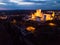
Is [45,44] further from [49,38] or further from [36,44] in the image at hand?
[49,38]

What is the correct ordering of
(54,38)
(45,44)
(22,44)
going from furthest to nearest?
1. (22,44)
2. (54,38)
3. (45,44)

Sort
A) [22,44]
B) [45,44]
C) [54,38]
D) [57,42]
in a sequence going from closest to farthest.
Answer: [45,44] → [57,42] → [54,38] → [22,44]

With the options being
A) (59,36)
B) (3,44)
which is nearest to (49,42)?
(59,36)

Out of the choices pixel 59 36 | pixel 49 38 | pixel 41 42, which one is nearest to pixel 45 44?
pixel 41 42

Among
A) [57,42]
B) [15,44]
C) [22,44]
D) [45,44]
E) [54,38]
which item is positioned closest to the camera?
[45,44]

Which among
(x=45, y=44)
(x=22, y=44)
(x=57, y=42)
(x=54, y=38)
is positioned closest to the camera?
(x=45, y=44)

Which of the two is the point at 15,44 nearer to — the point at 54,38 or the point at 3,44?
the point at 3,44

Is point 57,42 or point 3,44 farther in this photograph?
point 3,44

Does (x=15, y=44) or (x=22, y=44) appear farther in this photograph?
(x=15, y=44)

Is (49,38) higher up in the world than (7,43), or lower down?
higher up
